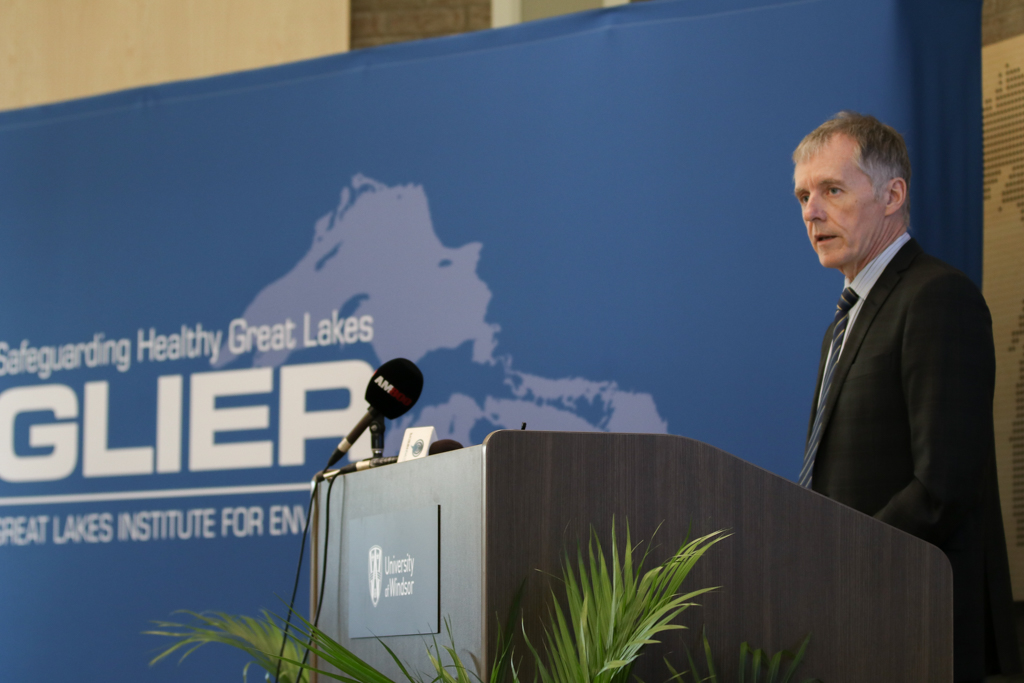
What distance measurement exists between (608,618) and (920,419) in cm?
80

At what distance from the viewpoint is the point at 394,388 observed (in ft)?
6.43

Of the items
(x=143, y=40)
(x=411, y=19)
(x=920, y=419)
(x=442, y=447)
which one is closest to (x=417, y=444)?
(x=442, y=447)

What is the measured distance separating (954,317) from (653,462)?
2.49 ft

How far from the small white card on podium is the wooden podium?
5 cm

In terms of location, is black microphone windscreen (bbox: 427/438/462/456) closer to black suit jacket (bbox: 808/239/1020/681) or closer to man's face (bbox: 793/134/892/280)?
black suit jacket (bbox: 808/239/1020/681)

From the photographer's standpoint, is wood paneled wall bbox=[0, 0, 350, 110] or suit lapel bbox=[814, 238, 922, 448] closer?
suit lapel bbox=[814, 238, 922, 448]

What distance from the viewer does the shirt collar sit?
216 cm

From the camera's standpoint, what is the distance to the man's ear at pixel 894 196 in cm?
227

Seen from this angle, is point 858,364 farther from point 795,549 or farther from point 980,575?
point 795,549

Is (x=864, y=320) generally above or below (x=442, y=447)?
above

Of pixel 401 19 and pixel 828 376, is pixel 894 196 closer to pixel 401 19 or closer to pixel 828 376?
pixel 828 376

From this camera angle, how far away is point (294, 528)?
3771 mm

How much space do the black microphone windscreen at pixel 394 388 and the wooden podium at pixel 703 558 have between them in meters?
0.33

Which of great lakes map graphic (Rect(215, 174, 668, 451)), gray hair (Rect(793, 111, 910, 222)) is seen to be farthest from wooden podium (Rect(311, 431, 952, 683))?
great lakes map graphic (Rect(215, 174, 668, 451))
